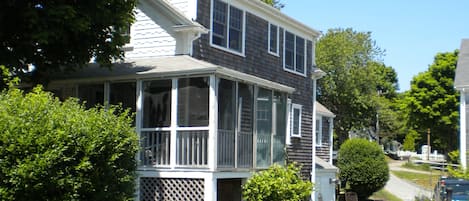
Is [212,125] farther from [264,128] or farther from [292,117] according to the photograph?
[292,117]

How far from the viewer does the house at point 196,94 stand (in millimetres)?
16766

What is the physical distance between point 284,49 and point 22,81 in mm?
10877

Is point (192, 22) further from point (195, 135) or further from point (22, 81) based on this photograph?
point (22, 81)

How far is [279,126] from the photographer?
19938mm

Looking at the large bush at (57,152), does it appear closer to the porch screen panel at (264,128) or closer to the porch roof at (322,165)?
the porch screen panel at (264,128)

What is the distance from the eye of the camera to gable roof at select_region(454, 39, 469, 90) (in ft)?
117

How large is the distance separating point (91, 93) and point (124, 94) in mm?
1366

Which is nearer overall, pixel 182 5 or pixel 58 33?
pixel 58 33

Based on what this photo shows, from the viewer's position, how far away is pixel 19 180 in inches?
442

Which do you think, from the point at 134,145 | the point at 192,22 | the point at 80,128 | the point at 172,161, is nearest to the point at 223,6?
→ the point at 192,22

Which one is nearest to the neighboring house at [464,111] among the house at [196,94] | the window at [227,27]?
the house at [196,94]

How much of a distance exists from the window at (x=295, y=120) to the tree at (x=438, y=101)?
3605cm

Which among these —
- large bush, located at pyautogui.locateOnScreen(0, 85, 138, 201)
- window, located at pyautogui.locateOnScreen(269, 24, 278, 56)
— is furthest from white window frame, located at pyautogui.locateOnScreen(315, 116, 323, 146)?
large bush, located at pyautogui.locateOnScreen(0, 85, 138, 201)

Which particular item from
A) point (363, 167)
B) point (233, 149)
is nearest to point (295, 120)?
point (233, 149)
